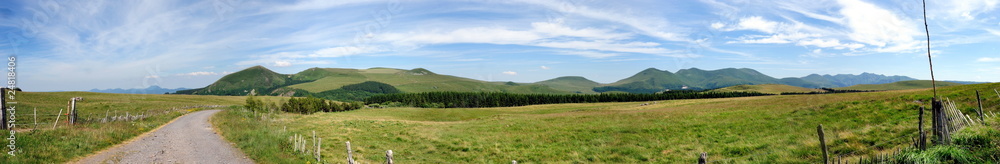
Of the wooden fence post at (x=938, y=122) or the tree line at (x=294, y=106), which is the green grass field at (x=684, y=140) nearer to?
the wooden fence post at (x=938, y=122)

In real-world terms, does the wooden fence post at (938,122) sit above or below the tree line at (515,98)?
above

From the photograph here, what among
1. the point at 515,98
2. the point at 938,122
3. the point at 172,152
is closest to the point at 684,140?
the point at 938,122

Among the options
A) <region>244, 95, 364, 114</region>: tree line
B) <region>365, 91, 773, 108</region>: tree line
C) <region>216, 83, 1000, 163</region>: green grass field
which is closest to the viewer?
<region>216, 83, 1000, 163</region>: green grass field

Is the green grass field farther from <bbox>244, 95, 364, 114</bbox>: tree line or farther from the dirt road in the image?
<bbox>244, 95, 364, 114</bbox>: tree line

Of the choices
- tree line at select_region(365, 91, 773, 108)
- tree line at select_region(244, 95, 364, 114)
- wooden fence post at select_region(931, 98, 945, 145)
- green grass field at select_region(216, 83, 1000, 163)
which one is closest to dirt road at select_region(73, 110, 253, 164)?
green grass field at select_region(216, 83, 1000, 163)

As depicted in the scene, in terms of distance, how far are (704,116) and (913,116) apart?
14716 mm

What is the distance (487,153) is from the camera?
23781 millimetres

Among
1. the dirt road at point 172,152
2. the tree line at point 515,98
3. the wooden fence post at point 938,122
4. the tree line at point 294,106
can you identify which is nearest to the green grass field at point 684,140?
the dirt road at point 172,152

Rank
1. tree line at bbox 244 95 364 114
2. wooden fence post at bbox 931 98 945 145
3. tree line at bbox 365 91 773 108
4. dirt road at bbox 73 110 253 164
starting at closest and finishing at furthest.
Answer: wooden fence post at bbox 931 98 945 145
dirt road at bbox 73 110 253 164
tree line at bbox 244 95 364 114
tree line at bbox 365 91 773 108

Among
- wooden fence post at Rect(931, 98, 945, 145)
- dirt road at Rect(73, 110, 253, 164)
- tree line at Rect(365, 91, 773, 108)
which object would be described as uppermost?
wooden fence post at Rect(931, 98, 945, 145)

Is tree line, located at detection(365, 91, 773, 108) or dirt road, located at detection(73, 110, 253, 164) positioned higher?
Answer: dirt road, located at detection(73, 110, 253, 164)

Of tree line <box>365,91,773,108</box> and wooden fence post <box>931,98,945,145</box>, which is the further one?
tree line <box>365,91,773,108</box>

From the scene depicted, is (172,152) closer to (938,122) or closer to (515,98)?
(938,122)

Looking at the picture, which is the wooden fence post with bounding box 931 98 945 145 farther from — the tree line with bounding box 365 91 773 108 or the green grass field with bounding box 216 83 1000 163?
the tree line with bounding box 365 91 773 108
